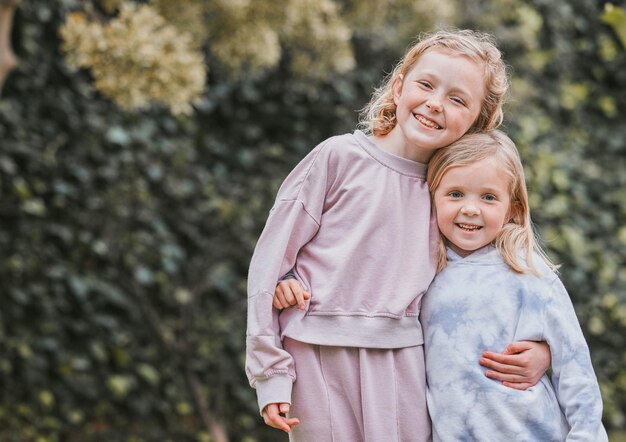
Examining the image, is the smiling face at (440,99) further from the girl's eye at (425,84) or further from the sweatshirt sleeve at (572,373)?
the sweatshirt sleeve at (572,373)

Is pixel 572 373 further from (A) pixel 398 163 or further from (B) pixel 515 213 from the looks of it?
(A) pixel 398 163

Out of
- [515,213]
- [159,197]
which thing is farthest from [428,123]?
[159,197]

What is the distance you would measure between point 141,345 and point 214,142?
1015 millimetres

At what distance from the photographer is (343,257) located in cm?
197

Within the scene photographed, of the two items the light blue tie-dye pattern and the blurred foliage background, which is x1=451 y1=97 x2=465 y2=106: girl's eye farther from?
the blurred foliage background

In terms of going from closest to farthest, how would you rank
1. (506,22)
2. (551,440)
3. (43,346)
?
1. (551,440)
2. (43,346)
3. (506,22)

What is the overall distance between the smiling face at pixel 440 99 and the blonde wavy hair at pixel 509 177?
0.03 metres

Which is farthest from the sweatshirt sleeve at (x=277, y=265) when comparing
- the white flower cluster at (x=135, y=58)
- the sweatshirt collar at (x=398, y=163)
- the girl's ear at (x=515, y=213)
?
the white flower cluster at (x=135, y=58)

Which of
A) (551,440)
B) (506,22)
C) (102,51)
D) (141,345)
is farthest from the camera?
(506,22)

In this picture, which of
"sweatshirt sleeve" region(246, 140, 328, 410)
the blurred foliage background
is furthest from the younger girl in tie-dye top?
the blurred foliage background

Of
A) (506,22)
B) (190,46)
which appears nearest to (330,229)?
(190,46)

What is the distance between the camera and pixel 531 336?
1958 mm

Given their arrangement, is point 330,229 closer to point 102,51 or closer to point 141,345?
point 102,51

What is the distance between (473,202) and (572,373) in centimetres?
40
